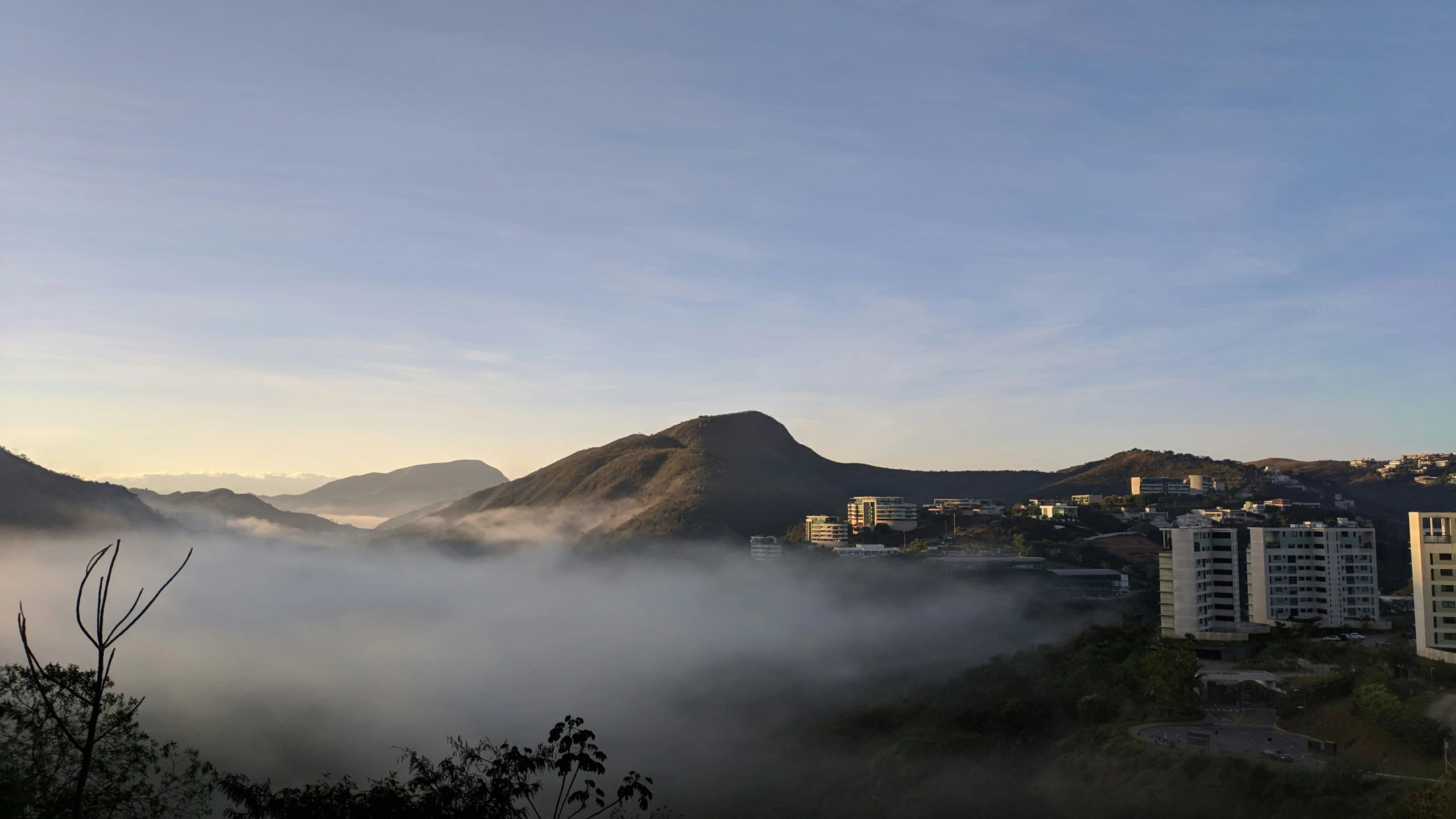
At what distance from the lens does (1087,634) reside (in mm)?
55562

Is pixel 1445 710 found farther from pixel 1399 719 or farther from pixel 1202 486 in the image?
pixel 1202 486

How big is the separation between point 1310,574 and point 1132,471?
108 meters

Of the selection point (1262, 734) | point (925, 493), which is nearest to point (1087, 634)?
point (1262, 734)

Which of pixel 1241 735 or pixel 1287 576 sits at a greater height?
pixel 1287 576

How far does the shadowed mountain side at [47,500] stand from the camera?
102 meters

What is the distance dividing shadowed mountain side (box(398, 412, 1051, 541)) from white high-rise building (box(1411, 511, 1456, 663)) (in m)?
99.7

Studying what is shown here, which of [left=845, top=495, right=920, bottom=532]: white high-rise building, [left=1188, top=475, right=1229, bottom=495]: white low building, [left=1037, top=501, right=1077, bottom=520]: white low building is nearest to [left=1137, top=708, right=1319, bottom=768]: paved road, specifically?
[left=1037, top=501, right=1077, bottom=520]: white low building

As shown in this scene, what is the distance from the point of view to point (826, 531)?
402ft

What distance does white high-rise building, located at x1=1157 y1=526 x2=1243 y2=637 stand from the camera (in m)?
52.8

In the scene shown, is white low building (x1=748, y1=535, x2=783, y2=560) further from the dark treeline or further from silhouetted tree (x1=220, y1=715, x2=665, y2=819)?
silhouetted tree (x1=220, y1=715, x2=665, y2=819)

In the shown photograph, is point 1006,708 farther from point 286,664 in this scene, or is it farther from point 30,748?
point 286,664

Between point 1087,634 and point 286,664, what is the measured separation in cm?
9196

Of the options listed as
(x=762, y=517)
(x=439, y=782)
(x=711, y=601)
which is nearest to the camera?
(x=439, y=782)

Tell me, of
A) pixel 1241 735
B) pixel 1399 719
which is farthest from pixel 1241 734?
pixel 1399 719
